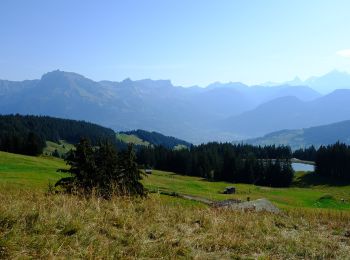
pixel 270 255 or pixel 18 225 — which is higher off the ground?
pixel 18 225

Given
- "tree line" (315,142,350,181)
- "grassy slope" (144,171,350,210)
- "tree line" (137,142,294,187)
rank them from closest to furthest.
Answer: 1. "grassy slope" (144,171,350,210)
2. "tree line" (137,142,294,187)
3. "tree line" (315,142,350,181)

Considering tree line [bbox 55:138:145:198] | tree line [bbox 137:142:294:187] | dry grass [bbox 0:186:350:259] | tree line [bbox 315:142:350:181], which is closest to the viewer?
dry grass [bbox 0:186:350:259]

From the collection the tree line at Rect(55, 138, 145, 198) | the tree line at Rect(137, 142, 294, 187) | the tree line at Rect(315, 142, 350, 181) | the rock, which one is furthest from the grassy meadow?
the tree line at Rect(315, 142, 350, 181)

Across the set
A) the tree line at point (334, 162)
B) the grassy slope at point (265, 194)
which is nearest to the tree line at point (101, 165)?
the grassy slope at point (265, 194)

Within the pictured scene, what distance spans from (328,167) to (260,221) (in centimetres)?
15318

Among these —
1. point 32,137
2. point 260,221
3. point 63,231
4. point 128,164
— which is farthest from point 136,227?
point 32,137

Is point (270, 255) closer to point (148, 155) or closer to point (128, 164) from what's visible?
point (128, 164)

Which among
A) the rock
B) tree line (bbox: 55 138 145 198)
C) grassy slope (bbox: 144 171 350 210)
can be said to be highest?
tree line (bbox: 55 138 145 198)

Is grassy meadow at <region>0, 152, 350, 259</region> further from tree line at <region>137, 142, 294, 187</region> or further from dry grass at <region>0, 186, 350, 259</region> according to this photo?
Answer: tree line at <region>137, 142, 294, 187</region>

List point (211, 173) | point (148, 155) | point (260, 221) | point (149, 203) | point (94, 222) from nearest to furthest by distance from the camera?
point (94, 222), point (260, 221), point (149, 203), point (211, 173), point (148, 155)

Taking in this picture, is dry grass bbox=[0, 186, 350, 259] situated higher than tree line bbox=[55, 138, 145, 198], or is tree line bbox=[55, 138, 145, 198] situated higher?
tree line bbox=[55, 138, 145, 198]

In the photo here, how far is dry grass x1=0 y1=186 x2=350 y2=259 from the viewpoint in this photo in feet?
24.4

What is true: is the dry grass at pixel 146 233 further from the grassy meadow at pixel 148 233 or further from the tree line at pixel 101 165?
the tree line at pixel 101 165

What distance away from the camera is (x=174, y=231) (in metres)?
9.35
